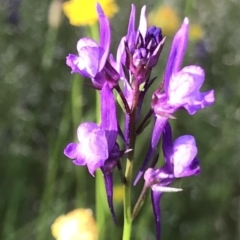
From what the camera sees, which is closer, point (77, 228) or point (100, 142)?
point (100, 142)

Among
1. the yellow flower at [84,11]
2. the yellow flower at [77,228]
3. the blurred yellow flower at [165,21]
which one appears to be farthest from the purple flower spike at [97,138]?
the blurred yellow flower at [165,21]

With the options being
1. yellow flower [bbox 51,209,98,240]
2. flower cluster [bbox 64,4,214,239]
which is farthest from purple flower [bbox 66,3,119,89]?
yellow flower [bbox 51,209,98,240]

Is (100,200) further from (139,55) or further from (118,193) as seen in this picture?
(139,55)

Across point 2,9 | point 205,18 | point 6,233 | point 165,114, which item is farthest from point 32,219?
point 165,114

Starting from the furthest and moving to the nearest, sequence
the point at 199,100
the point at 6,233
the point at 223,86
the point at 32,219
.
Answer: the point at 223,86, the point at 32,219, the point at 6,233, the point at 199,100

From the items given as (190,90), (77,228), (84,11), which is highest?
(84,11)

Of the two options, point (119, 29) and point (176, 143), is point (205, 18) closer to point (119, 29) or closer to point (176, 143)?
point (119, 29)

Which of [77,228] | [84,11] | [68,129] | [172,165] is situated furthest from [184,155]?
[68,129]
